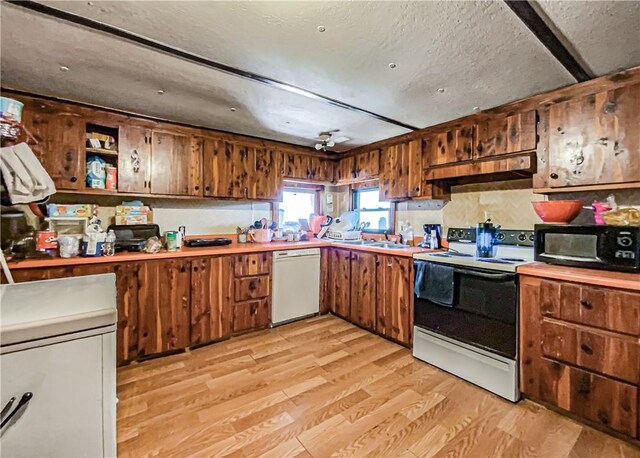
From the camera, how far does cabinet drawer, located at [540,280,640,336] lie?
1.58 m

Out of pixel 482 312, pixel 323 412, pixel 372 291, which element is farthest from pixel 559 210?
pixel 323 412

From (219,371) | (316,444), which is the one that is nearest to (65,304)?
(316,444)

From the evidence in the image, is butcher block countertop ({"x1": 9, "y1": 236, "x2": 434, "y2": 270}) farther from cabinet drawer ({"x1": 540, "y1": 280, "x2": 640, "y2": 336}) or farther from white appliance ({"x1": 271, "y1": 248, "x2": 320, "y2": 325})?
cabinet drawer ({"x1": 540, "y1": 280, "x2": 640, "y2": 336})

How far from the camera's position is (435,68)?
6.14 feet

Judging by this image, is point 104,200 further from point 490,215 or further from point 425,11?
point 490,215

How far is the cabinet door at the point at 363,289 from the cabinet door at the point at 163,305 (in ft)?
5.70

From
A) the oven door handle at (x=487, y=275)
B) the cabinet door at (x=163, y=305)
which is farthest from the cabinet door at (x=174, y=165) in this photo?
the oven door handle at (x=487, y=275)

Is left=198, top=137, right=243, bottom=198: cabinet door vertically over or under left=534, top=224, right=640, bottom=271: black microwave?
over

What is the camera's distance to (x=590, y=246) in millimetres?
1880

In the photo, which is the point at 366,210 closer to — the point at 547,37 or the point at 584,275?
the point at 584,275

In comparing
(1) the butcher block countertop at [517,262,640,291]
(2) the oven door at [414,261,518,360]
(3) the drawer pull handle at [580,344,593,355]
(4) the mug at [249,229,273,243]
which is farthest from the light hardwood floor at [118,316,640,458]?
(4) the mug at [249,229,273,243]

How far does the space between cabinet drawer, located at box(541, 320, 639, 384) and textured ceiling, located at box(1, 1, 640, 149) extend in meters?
1.64

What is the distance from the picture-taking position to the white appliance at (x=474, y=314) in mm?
2027

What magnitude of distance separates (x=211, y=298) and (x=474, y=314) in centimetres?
233
